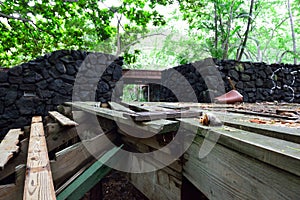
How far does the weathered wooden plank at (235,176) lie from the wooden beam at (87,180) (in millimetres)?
618

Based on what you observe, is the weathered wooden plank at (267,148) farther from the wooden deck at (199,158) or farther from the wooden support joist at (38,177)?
the wooden support joist at (38,177)

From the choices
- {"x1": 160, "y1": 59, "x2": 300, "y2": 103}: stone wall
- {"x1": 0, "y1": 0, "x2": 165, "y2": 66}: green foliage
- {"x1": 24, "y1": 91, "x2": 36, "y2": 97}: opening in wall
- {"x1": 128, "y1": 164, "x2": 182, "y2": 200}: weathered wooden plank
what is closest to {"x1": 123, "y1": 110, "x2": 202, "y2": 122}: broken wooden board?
{"x1": 128, "y1": 164, "x2": 182, "y2": 200}: weathered wooden plank

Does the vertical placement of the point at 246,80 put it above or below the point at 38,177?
above

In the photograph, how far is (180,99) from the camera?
6.63 meters

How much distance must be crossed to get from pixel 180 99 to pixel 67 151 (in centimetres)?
551

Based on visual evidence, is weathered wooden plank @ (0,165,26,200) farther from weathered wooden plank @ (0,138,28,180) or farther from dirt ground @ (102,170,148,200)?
dirt ground @ (102,170,148,200)

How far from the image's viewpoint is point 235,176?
0.72 meters

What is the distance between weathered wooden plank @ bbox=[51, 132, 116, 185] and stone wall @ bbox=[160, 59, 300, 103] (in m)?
4.17

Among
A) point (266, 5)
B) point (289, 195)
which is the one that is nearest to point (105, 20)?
point (289, 195)

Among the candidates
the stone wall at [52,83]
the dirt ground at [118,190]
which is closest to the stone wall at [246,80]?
the stone wall at [52,83]

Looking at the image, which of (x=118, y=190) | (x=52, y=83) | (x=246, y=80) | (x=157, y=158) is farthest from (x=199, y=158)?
(x=246, y=80)

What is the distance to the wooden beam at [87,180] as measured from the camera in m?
1.21

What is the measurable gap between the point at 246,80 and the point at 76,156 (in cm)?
546

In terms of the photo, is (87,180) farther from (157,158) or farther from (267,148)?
(267,148)
